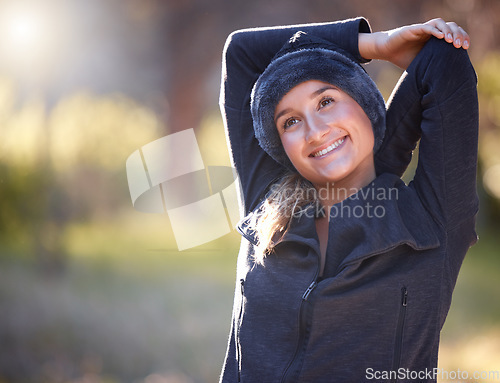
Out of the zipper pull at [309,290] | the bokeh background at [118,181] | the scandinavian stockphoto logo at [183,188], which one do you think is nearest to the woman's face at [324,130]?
the zipper pull at [309,290]

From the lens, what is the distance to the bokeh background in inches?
134

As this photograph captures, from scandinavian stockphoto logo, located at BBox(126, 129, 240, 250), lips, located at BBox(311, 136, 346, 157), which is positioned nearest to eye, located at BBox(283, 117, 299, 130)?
lips, located at BBox(311, 136, 346, 157)

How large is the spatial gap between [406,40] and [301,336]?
748 millimetres

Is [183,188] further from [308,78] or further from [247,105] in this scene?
[308,78]

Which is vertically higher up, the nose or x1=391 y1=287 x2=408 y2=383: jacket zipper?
the nose

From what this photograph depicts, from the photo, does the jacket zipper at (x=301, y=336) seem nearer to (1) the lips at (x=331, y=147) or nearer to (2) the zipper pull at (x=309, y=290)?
(2) the zipper pull at (x=309, y=290)

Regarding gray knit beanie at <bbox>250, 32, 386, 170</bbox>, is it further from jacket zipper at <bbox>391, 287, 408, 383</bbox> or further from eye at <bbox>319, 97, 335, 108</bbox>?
jacket zipper at <bbox>391, 287, 408, 383</bbox>

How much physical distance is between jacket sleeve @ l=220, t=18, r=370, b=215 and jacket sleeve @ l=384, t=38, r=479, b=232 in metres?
0.42

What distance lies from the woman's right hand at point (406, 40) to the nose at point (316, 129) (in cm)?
26

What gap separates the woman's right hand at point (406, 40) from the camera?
4.18 feet

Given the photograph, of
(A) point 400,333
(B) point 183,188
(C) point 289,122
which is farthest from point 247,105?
(B) point 183,188

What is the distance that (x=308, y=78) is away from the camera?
1320mm

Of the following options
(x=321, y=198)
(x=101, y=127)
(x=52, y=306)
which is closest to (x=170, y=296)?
(x=52, y=306)

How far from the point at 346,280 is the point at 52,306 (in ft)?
10.00
